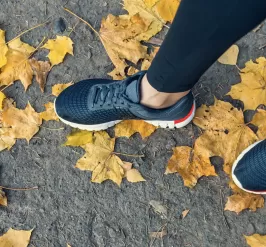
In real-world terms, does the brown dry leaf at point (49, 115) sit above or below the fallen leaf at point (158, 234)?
above

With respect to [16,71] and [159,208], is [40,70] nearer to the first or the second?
[16,71]

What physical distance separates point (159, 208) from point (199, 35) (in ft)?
2.84

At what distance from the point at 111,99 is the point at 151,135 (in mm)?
265

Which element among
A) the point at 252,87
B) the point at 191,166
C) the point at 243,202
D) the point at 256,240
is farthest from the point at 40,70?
the point at 256,240

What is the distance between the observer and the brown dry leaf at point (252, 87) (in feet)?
5.76

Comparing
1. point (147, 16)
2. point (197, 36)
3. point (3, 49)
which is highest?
point (197, 36)

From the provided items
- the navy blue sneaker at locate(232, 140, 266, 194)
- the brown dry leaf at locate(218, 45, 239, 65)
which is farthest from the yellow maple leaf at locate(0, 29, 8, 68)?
the navy blue sneaker at locate(232, 140, 266, 194)

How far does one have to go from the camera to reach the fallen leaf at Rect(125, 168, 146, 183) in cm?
172

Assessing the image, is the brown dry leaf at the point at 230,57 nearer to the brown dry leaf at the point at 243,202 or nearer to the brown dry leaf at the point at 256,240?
the brown dry leaf at the point at 243,202

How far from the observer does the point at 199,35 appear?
101 cm

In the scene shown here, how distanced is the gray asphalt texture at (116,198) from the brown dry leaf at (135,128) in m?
0.03

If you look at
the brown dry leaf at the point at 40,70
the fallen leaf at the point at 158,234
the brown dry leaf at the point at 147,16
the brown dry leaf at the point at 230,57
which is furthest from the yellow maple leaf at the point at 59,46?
the fallen leaf at the point at 158,234

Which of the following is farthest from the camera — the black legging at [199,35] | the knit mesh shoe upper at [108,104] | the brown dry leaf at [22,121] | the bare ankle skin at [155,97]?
the brown dry leaf at [22,121]

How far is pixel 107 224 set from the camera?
168 centimetres
